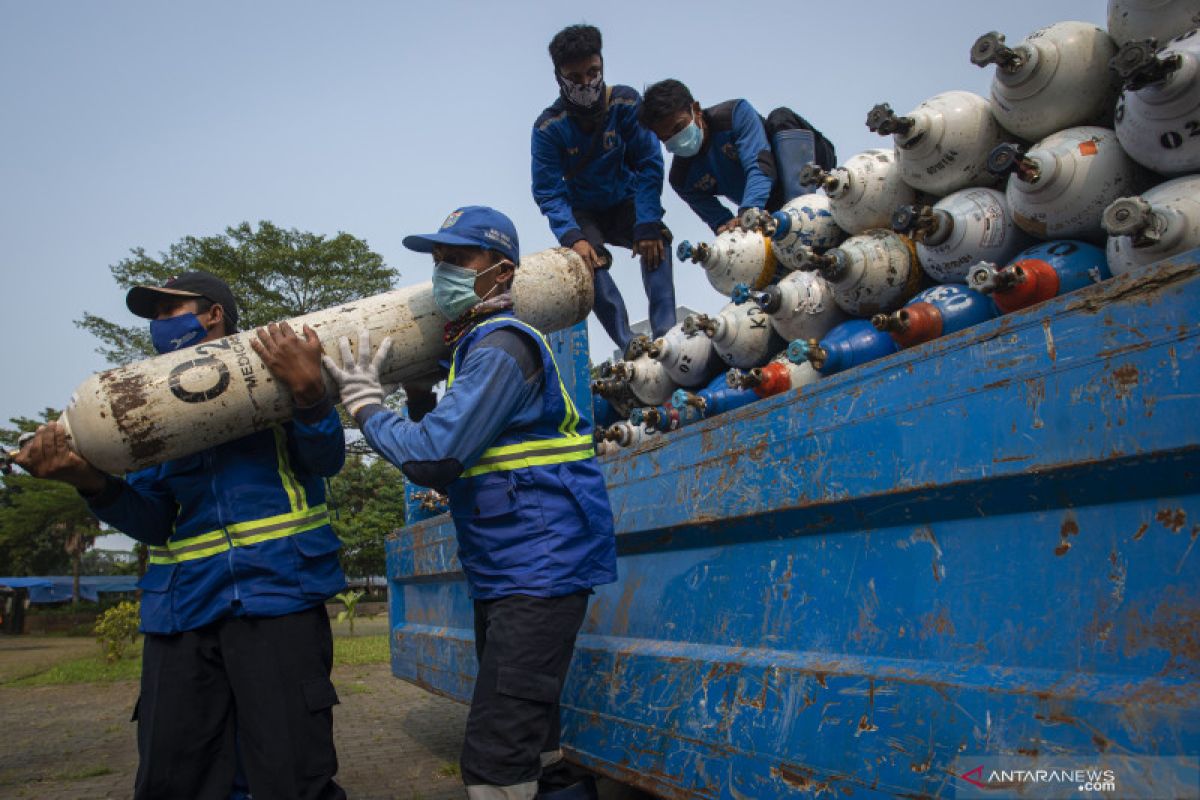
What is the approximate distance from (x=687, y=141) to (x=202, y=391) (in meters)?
2.25

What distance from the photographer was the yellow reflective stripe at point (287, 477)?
2127 mm

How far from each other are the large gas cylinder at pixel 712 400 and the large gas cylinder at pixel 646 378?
353 mm

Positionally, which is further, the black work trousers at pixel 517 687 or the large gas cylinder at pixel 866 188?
the large gas cylinder at pixel 866 188

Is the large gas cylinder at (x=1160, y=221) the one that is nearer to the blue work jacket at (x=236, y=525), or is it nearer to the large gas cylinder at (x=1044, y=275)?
the large gas cylinder at (x=1044, y=275)

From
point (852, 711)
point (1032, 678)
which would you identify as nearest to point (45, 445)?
point (852, 711)

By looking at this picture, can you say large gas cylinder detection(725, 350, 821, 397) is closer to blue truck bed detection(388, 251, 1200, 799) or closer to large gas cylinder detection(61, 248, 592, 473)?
blue truck bed detection(388, 251, 1200, 799)

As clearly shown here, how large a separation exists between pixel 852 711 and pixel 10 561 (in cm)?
3666

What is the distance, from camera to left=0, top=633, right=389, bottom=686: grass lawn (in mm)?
8828

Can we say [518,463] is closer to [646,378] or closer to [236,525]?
[236,525]

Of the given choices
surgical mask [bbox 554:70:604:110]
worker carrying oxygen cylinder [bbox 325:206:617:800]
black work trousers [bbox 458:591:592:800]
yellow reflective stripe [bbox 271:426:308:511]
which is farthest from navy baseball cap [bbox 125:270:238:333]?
surgical mask [bbox 554:70:604:110]

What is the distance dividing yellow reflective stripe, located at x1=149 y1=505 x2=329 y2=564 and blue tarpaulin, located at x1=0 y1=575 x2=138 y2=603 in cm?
3058

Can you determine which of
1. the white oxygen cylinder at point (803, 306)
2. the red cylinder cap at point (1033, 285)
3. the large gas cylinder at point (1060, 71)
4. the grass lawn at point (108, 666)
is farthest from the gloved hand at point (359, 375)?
the grass lawn at point (108, 666)

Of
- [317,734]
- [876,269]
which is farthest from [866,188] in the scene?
[317,734]

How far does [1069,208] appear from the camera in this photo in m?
1.61
